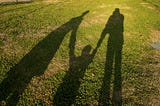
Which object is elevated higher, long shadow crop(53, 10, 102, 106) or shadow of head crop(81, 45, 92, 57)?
shadow of head crop(81, 45, 92, 57)

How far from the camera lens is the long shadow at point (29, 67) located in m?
5.94

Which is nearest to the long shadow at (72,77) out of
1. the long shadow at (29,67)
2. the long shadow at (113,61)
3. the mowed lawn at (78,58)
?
the mowed lawn at (78,58)

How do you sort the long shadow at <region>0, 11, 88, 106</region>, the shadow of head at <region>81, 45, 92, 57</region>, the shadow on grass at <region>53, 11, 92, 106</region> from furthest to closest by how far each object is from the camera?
the shadow of head at <region>81, 45, 92, 57</region>, the long shadow at <region>0, 11, 88, 106</region>, the shadow on grass at <region>53, 11, 92, 106</region>

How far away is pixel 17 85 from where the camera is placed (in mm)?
6254

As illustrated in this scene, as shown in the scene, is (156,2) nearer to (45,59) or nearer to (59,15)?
(59,15)

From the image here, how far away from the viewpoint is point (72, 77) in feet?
21.9

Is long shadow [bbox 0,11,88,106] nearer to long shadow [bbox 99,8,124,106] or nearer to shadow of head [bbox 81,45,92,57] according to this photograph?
shadow of head [bbox 81,45,92,57]

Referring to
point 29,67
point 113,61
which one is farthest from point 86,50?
point 29,67

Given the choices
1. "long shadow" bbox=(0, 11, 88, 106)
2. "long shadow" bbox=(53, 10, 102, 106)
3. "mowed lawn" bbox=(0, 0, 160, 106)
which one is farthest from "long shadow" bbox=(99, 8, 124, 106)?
"long shadow" bbox=(0, 11, 88, 106)

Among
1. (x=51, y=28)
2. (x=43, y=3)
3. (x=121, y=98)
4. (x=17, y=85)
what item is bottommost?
(x=121, y=98)

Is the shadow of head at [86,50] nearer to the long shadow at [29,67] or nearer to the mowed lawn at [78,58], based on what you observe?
the mowed lawn at [78,58]

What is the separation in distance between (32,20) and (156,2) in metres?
9.95

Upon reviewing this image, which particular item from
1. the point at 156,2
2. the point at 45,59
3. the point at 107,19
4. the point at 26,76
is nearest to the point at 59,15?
the point at 107,19

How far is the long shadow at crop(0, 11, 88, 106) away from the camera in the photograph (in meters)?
5.94
